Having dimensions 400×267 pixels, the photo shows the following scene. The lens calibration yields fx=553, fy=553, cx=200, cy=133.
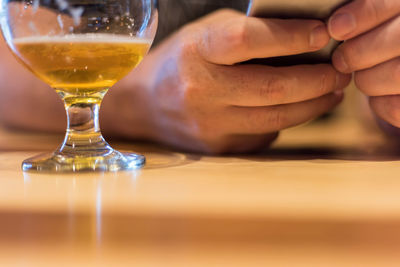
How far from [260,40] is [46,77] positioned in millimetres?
252

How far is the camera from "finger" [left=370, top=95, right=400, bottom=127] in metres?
0.74

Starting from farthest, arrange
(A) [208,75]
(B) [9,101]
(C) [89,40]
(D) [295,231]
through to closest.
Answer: (B) [9,101], (A) [208,75], (C) [89,40], (D) [295,231]

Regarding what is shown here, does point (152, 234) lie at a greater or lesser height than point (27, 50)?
lesser

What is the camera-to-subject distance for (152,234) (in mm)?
364

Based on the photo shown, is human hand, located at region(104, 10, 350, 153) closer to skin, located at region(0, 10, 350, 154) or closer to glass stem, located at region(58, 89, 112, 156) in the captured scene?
skin, located at region(0, 10, 350, 154)

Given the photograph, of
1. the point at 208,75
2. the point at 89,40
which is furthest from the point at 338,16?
the point at 89,40

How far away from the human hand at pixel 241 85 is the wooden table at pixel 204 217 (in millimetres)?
136

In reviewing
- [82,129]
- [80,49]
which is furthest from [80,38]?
[82,129]

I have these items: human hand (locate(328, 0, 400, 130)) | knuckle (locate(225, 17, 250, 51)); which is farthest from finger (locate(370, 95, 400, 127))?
knuckle (locate(225, 17, 250, 51))

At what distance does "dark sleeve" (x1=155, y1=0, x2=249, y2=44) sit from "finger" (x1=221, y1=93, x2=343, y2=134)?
0.46m

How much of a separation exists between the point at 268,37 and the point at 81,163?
26cm

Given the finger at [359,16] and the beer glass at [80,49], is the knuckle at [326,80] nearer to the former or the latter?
the finger at [359,16]

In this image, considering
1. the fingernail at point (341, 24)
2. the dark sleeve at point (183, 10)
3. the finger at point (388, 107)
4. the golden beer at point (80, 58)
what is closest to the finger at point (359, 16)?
the fingernail at point (341, 24)

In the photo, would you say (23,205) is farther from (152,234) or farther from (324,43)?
(324,43)
